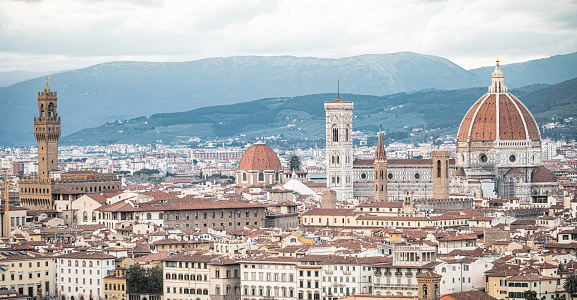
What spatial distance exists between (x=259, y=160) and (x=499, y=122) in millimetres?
27920

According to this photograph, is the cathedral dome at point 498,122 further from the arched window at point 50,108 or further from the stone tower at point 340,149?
the arched window at point 50,108

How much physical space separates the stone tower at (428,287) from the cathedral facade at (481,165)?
73.0 m

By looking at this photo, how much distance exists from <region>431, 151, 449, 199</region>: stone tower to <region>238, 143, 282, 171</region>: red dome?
2731 cm

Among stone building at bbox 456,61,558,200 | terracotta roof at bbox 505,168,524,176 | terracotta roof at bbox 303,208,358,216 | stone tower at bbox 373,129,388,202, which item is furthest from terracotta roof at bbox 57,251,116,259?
terracotta roof at bbox 505,168,524,176

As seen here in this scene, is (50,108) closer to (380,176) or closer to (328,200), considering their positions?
(328,200)

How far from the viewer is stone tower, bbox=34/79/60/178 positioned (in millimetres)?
107875

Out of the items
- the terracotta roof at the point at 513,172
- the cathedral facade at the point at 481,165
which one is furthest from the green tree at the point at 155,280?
the terracotta roof at the point at 513,172

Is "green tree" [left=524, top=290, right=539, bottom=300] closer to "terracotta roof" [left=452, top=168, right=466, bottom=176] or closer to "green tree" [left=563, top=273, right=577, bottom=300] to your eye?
"green tree" [left=563, top=273, right=577, bottom=300]

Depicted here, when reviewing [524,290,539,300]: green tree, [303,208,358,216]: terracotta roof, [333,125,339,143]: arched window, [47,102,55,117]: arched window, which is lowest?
[524,290,539,300]: green tree

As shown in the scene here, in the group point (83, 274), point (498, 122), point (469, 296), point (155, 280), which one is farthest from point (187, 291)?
point (498, 122)

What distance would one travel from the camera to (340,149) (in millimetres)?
143875

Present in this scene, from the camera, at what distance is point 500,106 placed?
138m

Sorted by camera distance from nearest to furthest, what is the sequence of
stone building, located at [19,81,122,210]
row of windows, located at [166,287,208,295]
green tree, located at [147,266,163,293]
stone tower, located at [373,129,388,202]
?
row of windows, located at [166,287,208,295] < green tree, located at [147,266,163,293] < stone building, located at [19,81,122,210] < stone tower, located at [373,129,388,202]

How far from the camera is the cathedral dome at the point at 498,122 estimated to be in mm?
136375
